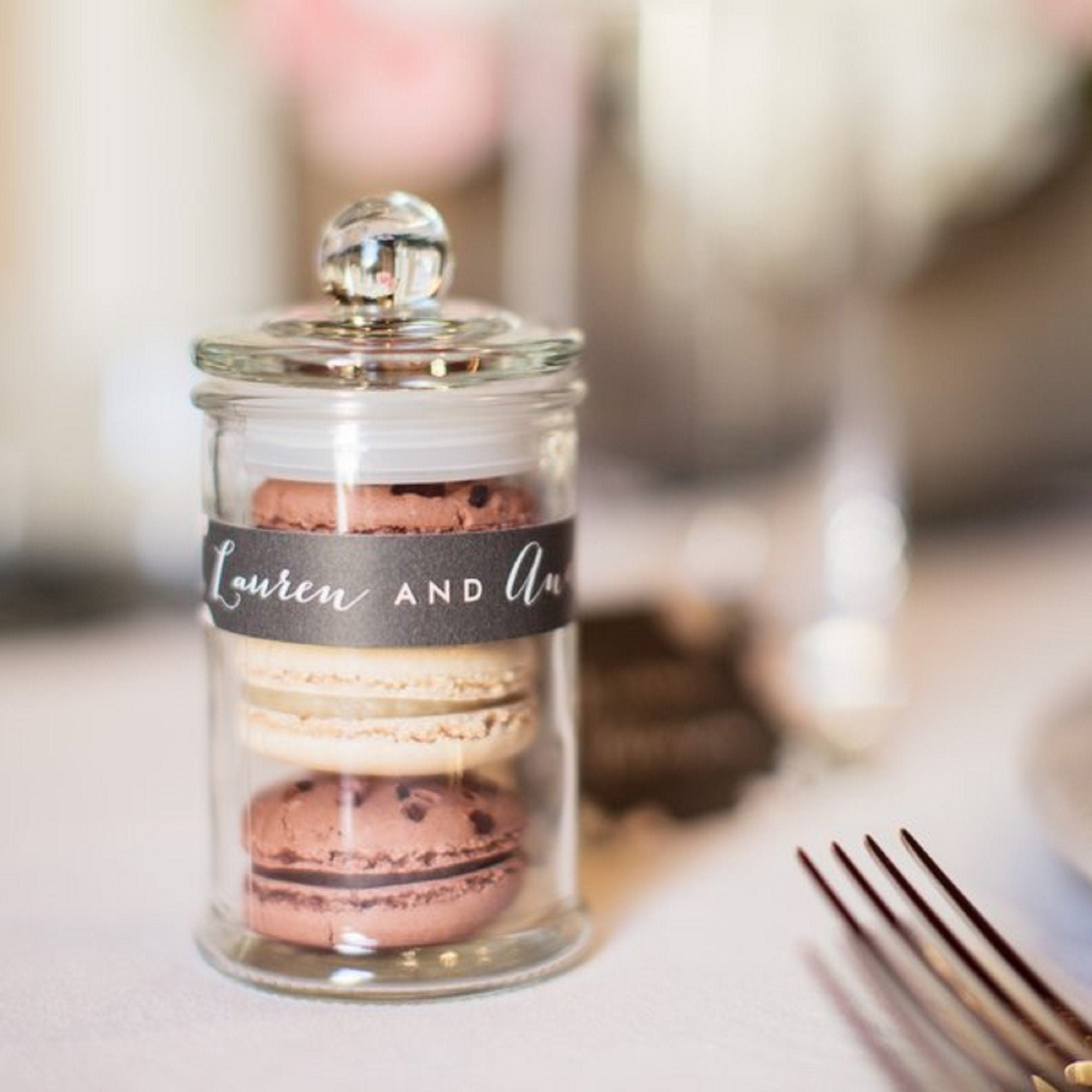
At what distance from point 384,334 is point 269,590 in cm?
8

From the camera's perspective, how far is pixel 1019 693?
91cm

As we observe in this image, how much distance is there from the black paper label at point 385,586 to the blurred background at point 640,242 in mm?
457

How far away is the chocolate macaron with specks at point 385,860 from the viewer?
50 centimetres

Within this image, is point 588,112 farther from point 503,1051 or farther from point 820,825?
point 503,1051

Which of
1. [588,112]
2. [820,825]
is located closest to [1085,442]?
[588,112]

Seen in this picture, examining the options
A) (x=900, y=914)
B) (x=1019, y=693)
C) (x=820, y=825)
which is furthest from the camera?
(x=1019, y=693)

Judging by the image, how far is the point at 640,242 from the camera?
1709 mm

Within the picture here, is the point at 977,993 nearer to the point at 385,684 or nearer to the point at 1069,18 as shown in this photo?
the point at 385,684

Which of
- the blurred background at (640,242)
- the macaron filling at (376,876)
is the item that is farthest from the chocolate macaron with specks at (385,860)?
the blurred background at (640,242)

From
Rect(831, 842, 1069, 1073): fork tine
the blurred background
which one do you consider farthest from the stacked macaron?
the blurred background

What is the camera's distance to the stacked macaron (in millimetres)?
495

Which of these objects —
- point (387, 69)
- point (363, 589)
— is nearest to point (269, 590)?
point (363, 589)

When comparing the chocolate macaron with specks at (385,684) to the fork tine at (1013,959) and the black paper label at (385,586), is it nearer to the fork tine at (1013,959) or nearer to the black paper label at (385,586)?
the black paper label at (385,586)

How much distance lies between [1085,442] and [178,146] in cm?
90
